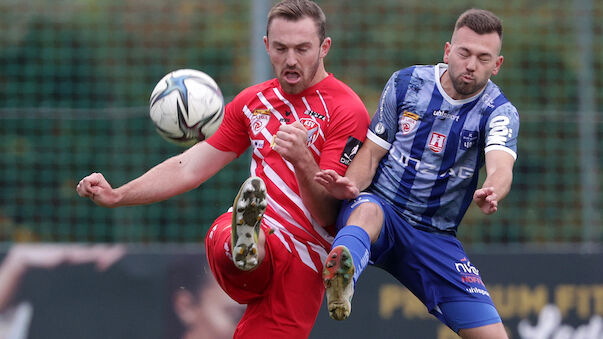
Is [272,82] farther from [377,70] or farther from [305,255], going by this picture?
[377,70]

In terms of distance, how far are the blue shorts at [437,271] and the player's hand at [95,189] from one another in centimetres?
117

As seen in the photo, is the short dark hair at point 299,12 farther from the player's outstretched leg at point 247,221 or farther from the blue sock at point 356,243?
the blue sock at point 356,243

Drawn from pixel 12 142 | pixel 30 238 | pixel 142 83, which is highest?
pixel 142 83

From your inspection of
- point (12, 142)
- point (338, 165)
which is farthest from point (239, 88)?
point (338, 165)

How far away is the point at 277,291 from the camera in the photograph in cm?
475

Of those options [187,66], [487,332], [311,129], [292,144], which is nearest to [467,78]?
[311,129]

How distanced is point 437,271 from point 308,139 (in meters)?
0.94

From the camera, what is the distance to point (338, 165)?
15.1 ft

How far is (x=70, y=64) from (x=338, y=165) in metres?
3.75

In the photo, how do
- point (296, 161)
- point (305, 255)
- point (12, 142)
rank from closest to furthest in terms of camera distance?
point (296, 161)
point (305, 255)
point (12, 142)

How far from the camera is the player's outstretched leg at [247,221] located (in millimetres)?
4199

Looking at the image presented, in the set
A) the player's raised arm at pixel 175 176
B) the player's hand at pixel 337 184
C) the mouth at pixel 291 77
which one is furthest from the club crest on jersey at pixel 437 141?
Result: the player's raised arm at pixel 175 176

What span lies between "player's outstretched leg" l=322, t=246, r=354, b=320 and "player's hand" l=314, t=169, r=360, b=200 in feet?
1.27

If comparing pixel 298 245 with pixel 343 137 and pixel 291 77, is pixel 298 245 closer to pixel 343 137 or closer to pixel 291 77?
pixel 343 137
